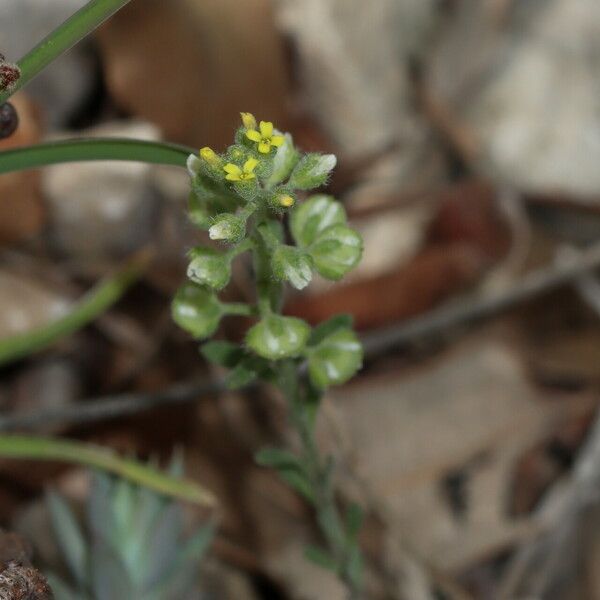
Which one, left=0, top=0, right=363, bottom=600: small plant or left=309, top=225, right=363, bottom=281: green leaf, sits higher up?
left=309, top=225, right=363, bottom=281: green leaf

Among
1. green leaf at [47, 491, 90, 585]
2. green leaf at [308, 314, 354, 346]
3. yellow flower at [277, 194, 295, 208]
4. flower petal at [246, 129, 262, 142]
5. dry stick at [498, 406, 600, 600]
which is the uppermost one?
dry stick at [498, 406, 600, 600]

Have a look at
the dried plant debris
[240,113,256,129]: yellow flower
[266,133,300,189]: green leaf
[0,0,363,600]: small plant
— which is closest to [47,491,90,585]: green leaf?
[0,0,363,600]: small plant

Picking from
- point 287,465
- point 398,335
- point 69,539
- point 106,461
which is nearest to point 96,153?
point 287,465

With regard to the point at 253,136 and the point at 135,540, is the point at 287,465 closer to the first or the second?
the point at 135,540

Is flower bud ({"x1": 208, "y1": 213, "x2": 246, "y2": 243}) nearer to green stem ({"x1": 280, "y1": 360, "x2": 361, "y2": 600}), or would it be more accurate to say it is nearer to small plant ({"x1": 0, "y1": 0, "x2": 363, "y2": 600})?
small plant ({"x1": 0, "y1": 0, "x2": 363, "y2": 600})

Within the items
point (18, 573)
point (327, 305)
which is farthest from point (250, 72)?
point (18, 573)

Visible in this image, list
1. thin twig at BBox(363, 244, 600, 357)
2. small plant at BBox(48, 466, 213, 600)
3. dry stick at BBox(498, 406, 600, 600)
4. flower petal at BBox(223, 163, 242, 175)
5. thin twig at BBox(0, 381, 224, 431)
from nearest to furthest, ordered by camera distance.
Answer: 1. flower petal at BBox(223, 163, 242, 175)
2. small plant at BBox(48, 466, 213, 600)
3. thin twig at BBox(0, 381, 224, 431)
4. dry stick at BBox(498, 406, 600, 600)
5. thin twig at BBox(363, 244, 600, 357)
